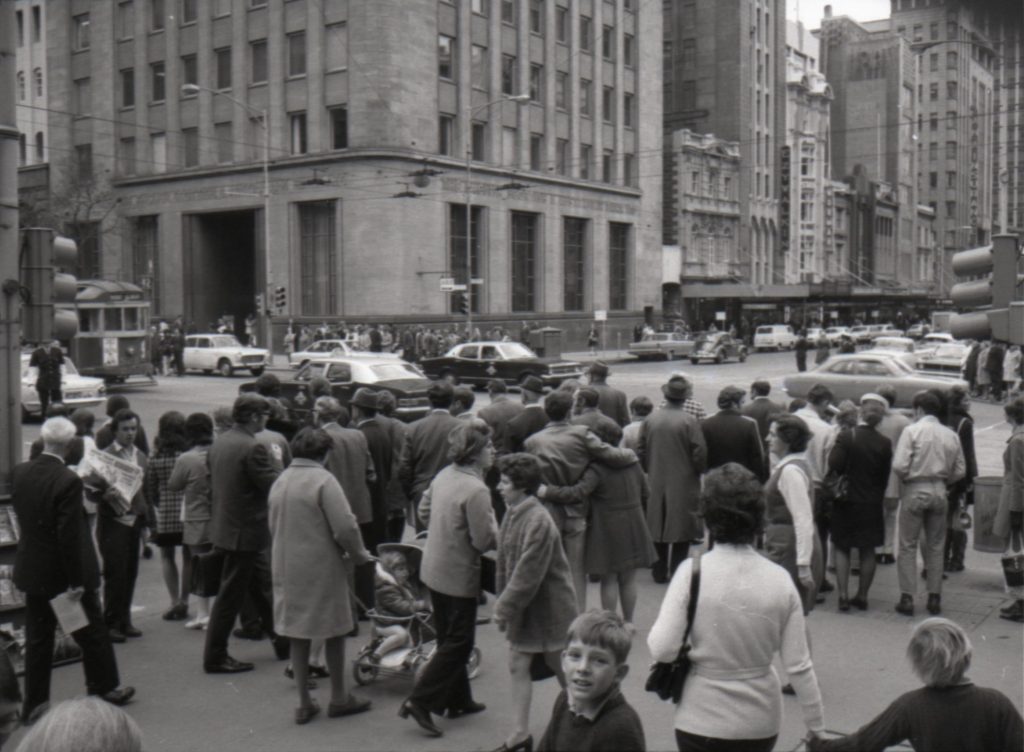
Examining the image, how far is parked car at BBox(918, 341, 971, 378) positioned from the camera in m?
35.9

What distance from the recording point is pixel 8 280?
8.38 meters

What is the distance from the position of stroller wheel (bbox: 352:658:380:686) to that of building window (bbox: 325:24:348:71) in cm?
4529

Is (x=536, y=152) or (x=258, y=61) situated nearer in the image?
(x=258, y=61)

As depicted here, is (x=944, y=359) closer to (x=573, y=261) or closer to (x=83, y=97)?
(x=573, y=261)

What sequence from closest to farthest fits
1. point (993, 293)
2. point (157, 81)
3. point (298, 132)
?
point (993, 293) → point (298, 132) → point (157, 81)

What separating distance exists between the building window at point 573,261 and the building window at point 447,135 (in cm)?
942

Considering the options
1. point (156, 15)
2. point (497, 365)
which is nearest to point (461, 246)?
point (497, 365)

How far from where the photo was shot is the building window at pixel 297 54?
168 feet

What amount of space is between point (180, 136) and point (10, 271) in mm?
50064

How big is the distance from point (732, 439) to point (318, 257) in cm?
4325

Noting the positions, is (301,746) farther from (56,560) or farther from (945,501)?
(945,501)

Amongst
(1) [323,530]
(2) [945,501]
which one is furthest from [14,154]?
(2) [945,501]

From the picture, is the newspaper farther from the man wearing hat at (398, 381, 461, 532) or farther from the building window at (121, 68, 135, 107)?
the building window at (121, 68, 135, 107)

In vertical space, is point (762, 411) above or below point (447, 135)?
below
